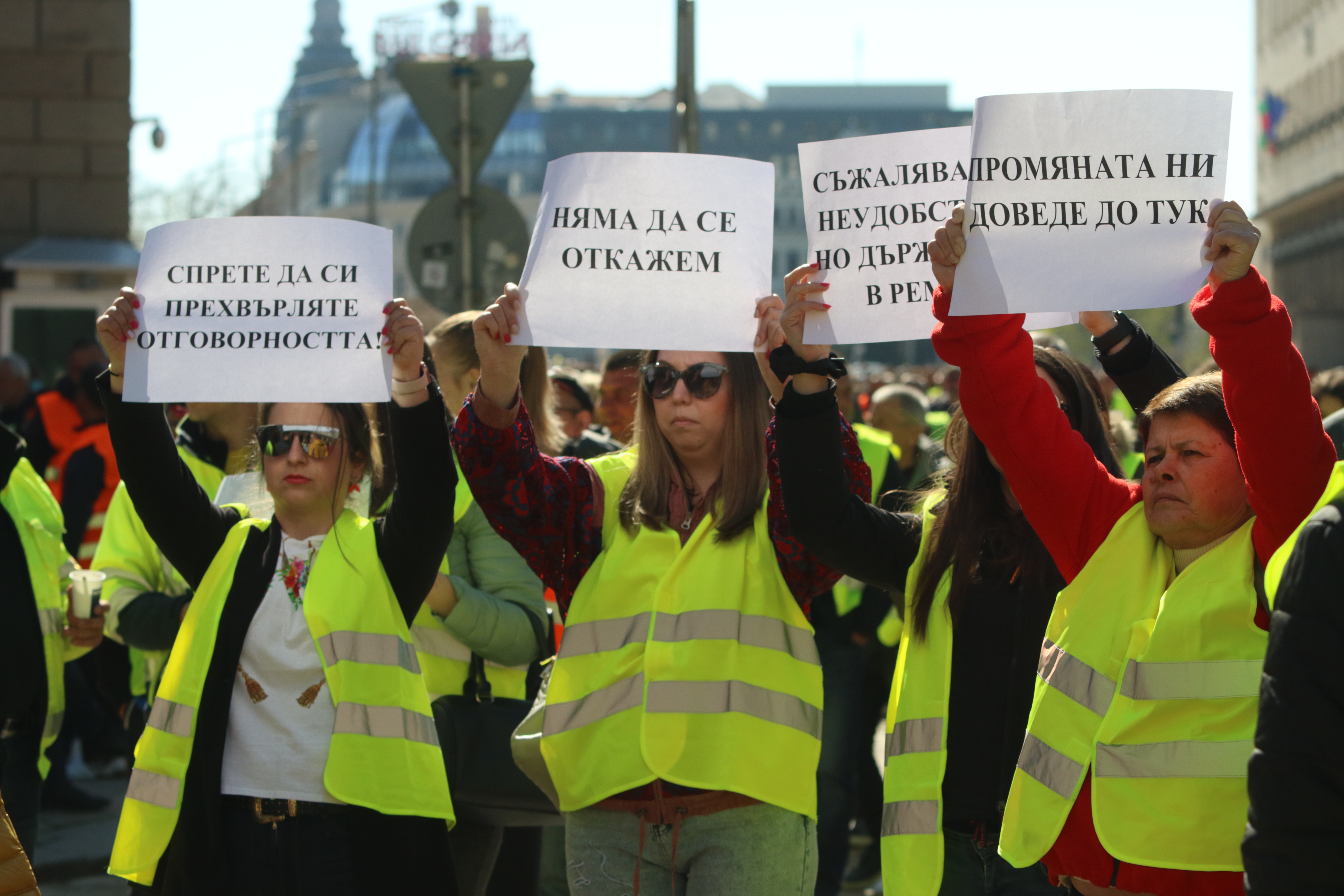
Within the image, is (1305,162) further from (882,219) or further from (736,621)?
(736,621)

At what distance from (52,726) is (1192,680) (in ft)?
10.9

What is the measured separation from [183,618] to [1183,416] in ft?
7.34

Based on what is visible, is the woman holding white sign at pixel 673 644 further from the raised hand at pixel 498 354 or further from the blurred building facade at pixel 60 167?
the blurred building facade at pixel 60 167

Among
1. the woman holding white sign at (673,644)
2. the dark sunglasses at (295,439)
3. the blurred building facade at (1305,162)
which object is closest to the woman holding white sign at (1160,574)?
the woman holding white sign at (673,644)

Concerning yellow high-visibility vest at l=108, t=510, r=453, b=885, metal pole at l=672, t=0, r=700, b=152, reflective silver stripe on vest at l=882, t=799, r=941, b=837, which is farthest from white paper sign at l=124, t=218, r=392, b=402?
metal pole at l=672, t=0, r=700, b=152

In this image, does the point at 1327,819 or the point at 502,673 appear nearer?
the point at 1327,819

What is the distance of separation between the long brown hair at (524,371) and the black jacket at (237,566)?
1.25m

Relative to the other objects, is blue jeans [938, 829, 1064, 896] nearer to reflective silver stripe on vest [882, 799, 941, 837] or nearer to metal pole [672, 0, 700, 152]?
reflective silver stripe on vest [882, 799, 941, 837]

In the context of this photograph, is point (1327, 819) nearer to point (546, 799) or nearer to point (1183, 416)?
point (1183, 416)

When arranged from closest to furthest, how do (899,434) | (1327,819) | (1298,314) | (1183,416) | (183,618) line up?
(1327,819) < (1183,416) < (183,618) < (899,434) < (1298,314)

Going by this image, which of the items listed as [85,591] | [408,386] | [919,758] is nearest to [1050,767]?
[919,758]

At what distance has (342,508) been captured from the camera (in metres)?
3.66

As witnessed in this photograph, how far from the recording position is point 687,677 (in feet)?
10.9

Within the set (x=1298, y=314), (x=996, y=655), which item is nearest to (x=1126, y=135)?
(x=996, y=655)
